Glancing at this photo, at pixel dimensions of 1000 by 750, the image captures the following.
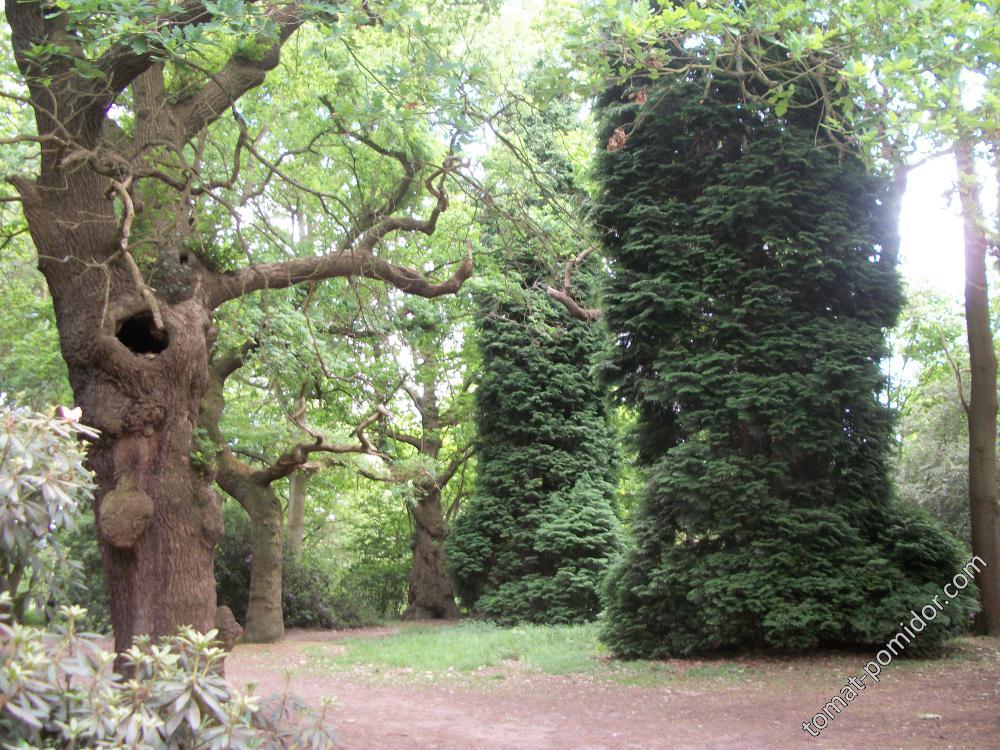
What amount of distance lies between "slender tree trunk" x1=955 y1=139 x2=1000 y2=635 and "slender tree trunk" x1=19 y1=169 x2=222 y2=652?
9.88 metres

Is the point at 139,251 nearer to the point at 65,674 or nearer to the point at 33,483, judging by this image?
the point at 33,483

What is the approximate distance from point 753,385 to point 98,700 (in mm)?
9131

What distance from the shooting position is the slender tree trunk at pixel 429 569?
19.2m

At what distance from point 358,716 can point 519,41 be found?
14.3 metres

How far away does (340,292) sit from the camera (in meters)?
11.0

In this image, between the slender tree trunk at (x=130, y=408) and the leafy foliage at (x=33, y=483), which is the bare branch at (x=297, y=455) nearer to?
the slender tree trunk at (x=130, y=408)

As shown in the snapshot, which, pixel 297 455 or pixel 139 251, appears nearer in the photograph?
pixel 139 251

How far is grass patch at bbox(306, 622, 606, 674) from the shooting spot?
36.7 feet

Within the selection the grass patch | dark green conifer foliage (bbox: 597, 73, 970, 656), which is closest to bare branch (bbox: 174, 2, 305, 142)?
dark green conifer foliage (bbox: 597, 73, 970, 656)

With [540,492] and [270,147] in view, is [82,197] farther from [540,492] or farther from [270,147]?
[540,492]

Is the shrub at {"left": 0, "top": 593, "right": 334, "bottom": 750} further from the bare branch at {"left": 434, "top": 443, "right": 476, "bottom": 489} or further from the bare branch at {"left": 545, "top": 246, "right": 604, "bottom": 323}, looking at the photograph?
the bare branch at {"left": 434, "top": 443, "right": 476, "bottom": 489}

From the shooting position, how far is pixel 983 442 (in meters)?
11.6

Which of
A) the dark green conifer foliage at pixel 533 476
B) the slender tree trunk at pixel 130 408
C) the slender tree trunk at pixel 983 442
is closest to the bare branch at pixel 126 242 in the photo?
the slender tree trunk at pixel 130 408

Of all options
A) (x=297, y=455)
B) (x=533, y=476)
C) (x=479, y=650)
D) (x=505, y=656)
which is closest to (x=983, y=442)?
(x=505, y=656)
